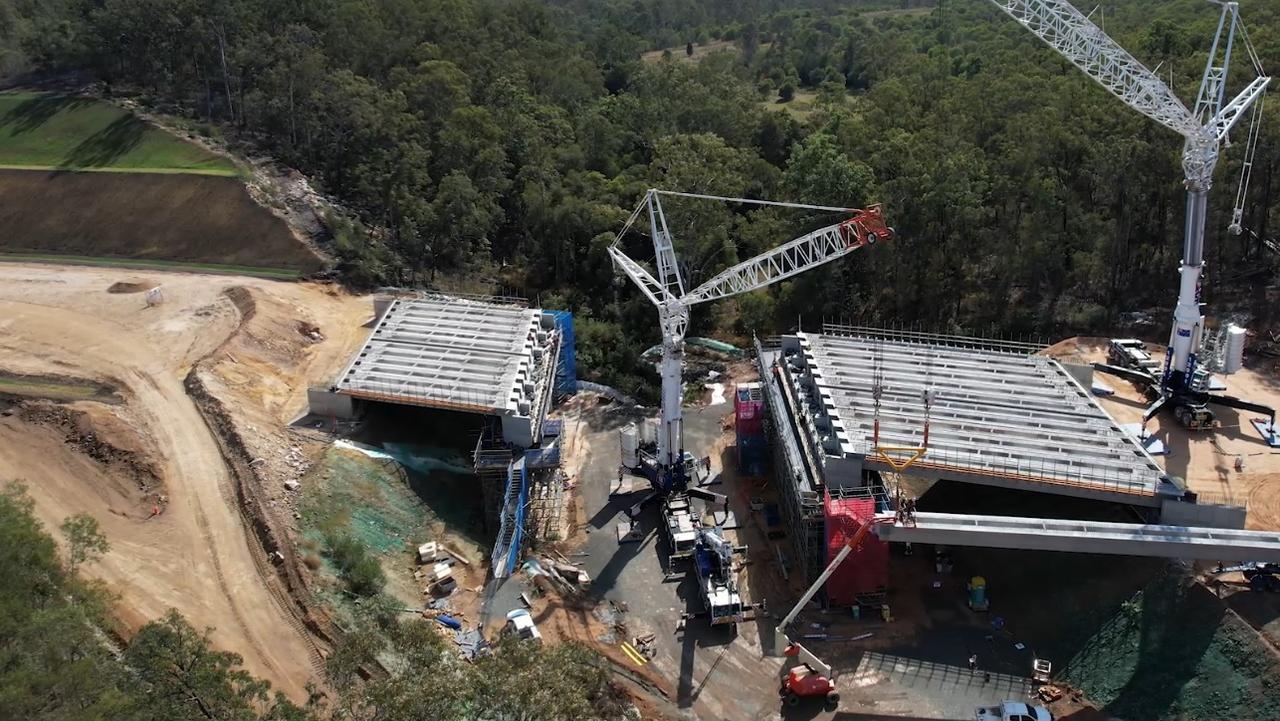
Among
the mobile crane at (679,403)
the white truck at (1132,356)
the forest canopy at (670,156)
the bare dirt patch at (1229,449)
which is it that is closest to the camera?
the mobile crane at (679,403)

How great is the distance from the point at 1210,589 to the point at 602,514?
2773cm

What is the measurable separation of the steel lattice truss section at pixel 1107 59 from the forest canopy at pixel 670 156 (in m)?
17.4

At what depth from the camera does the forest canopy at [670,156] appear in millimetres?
69688

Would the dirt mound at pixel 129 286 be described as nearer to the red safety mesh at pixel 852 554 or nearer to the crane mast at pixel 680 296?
the crane mast at pixel 680 296

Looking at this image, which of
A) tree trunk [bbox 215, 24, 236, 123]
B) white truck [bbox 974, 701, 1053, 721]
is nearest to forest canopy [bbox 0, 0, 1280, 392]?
tree trunk [bbox 215, 24, 236, 123]

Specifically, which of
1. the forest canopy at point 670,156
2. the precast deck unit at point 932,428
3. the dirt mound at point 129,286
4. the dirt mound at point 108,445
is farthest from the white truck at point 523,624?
the dirt mound at point 129,286

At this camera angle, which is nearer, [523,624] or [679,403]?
[523,624]

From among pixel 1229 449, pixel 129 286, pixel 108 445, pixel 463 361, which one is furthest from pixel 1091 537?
pixel 129 286

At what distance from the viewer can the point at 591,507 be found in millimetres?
51875

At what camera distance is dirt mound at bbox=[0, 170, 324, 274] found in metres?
73.0

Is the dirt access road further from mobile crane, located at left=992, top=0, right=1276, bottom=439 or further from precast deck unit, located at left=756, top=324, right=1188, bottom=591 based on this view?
mobile crane, located at left=992, top=0, right=1276, bottom=439

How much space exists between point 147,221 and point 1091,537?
68.6 m

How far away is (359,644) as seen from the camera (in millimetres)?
26734

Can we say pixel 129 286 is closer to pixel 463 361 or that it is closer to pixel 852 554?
pixel 463 361
